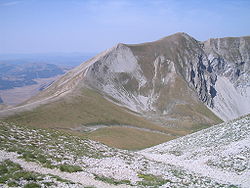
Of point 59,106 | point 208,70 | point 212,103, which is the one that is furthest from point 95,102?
point 208,70

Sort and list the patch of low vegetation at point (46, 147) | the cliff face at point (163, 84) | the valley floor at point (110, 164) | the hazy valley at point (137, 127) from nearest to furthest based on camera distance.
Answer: the valley floor at point (110, 164)
the hazy valley at point (137, 127)
the patch of low vegetation at point (46, 147)
the cliff face at point (163, 84)

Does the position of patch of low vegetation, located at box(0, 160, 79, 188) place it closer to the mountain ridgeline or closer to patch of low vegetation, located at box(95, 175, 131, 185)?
patch of low vegetation, located at box(95, 175, 131, 185)

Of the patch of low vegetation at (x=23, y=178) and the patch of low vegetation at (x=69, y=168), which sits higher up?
the patch of low vegetation at (x=23, y=178)

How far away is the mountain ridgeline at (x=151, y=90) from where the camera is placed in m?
99.2

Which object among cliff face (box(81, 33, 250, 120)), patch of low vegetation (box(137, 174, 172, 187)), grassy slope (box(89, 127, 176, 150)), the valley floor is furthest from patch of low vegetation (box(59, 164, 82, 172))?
cliff face (box(81, 33, 250, 120))

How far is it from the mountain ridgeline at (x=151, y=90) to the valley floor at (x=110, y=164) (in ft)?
174

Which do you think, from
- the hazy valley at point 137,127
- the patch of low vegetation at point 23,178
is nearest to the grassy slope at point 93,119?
the hazy valley at point 137,127

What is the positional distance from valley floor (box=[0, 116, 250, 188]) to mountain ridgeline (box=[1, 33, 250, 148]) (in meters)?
53.0

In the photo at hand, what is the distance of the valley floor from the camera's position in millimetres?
18891

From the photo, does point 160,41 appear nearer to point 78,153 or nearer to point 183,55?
point 183,55

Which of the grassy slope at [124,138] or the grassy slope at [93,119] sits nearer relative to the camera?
the grassy slope at [124,138]

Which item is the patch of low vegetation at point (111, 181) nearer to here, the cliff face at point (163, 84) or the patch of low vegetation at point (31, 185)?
the patch of low vegetation at point (31, 185)

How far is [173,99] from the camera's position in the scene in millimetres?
152750

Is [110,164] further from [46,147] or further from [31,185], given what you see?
[31,185]
